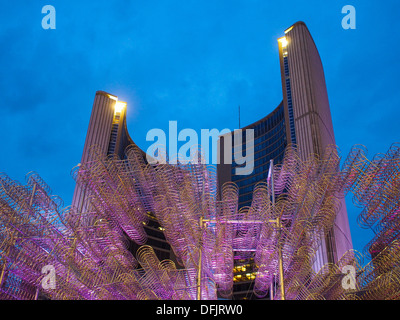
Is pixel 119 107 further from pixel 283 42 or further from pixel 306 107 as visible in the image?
pixel 306 107

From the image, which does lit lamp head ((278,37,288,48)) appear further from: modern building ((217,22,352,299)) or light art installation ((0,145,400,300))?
light art installation ((0,145,400,300))

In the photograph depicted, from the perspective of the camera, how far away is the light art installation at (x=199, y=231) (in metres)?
10.9

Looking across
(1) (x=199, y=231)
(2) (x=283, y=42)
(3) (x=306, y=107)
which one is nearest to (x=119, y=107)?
(2) (x=283, y=42)

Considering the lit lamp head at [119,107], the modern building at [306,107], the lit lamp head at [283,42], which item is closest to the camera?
the modern building at [306,107]

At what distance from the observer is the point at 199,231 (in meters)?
11.7

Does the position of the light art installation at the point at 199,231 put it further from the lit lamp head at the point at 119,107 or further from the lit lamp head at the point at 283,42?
the lit lamp head at the point at 283,42

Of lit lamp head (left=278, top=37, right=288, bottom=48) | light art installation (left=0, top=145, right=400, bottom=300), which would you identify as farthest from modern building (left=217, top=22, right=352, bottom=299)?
light art installation (left=0, top=145, right=400, bottom=300)

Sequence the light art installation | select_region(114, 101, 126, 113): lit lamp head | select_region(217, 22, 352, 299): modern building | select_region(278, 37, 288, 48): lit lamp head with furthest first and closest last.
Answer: select_region(114, 101, 126, 113): lit lamp head → select_region(278, 37, 288, 48): lit lamp head → select_region(217, 22, 352, 299): modern building → the light art installation

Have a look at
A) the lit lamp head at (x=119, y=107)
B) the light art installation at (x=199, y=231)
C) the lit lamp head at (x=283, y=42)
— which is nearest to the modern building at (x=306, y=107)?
the lit lamp head at (x=283, y=42)

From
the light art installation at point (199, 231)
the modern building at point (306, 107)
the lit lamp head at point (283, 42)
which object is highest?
the lit lamp head at point (283, 42)

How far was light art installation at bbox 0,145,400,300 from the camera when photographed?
1088 cm

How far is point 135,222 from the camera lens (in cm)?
1523

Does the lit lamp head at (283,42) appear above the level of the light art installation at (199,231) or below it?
above
